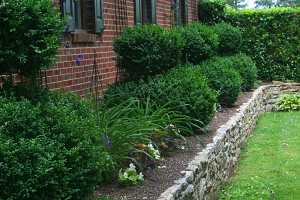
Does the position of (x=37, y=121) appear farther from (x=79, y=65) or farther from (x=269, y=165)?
(x=269, y=165)

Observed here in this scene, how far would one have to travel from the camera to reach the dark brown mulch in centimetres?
446

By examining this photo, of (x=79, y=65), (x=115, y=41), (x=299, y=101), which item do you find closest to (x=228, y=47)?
(x=299, y=101)

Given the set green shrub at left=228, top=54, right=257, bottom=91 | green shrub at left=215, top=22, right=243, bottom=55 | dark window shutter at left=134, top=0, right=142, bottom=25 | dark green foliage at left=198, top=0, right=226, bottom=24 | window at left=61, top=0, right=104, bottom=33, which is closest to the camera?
window at left=61, top=0, right=104, bottom=33

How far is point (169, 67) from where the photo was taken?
27.6 feet

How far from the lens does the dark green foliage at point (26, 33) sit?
376 cm

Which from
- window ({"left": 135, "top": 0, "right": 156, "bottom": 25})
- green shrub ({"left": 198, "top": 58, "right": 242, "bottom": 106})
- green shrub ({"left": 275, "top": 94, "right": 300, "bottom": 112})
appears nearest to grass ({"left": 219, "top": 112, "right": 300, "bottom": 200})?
green shrub ({"left": 198, "top": 58, "right": 242, "bottom": 106})

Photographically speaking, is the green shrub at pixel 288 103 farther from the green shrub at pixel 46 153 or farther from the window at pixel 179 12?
the green shrub at pixel 46 153

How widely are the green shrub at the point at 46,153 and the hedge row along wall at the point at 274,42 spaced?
13.0m

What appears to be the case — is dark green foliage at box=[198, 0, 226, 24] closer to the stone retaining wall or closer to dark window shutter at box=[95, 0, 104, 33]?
the stone retaining wall

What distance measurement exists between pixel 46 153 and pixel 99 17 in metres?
4.45

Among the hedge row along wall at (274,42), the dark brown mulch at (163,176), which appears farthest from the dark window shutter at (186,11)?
the dark brown mulch at (163,176)

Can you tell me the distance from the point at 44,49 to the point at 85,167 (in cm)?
92

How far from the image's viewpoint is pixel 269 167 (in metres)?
7.80

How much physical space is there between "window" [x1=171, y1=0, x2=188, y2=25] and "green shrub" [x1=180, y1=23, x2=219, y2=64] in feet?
4.21
